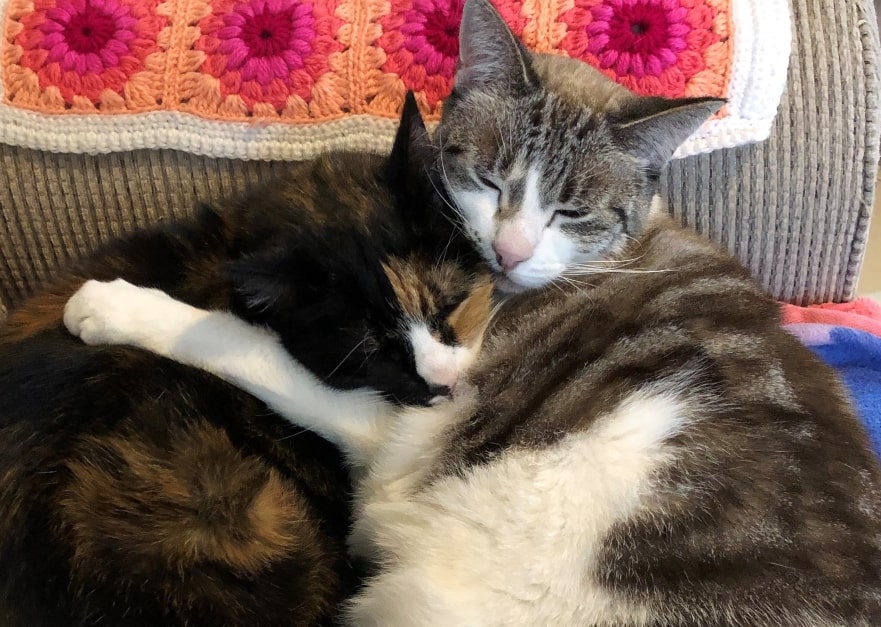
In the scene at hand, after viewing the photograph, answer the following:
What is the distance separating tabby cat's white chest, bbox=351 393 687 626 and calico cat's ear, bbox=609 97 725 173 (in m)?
0.42

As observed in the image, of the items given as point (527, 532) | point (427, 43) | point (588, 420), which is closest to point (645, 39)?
point (427, 43)

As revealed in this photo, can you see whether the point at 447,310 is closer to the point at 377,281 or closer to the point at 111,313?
the point at 377,281

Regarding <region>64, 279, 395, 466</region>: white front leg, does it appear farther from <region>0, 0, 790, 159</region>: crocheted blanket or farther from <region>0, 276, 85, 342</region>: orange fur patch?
<region>0, 0, 790, 159</region>: crocheted blanket

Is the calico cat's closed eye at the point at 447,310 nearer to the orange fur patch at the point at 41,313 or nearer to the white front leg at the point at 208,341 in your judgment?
the white front leg at the point at 208,341

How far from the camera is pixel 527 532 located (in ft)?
3.11

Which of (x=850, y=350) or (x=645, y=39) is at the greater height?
(x=645, y=39)

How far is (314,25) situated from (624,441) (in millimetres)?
951

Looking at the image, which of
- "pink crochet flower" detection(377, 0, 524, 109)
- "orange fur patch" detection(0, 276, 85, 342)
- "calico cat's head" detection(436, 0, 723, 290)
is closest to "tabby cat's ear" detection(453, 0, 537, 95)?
"calico cat's head" detection(436, 0, 723, 290)

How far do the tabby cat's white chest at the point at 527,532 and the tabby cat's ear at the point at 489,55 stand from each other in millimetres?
555

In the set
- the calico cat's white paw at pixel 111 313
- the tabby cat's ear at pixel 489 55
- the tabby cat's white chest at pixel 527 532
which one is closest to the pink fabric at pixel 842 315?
the tabby cat's white chest at pixel 527 532

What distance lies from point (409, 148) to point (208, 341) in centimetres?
41

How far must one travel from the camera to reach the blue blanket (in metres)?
1.31

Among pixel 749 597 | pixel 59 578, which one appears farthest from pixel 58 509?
pixel 749 597

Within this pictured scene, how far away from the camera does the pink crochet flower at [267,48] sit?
129 centimetres
